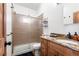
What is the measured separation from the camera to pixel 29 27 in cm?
136

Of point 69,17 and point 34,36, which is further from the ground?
point 69,17

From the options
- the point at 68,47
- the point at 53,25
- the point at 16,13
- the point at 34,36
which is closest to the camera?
the point at 68,47

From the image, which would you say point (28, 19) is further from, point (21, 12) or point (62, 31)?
point (62, 31)

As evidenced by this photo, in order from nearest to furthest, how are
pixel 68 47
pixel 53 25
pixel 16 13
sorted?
pixel 68 47, pixel 16 13, pixel 53 25

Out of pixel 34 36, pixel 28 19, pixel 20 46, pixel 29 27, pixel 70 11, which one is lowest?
pixel 20 46

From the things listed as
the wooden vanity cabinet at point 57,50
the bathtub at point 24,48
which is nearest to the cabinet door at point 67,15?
the wooden vanity cabinet at point 57,50

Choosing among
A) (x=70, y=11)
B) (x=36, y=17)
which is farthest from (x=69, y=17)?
(x=36, y=17)

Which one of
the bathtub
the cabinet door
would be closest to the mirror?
the cabinet door

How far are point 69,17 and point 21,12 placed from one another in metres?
0.72

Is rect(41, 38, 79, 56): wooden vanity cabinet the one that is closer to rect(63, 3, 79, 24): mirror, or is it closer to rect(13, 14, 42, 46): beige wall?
rect(13, 14, 42, 46): beige wall

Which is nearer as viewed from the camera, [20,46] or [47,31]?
[20,46]

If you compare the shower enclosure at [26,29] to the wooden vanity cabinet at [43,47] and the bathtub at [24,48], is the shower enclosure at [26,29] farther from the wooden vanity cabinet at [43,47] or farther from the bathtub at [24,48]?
the wooden vanity cabinet at [43,47]

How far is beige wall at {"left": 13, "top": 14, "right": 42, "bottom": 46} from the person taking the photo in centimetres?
133

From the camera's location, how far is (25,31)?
137 centimetres
